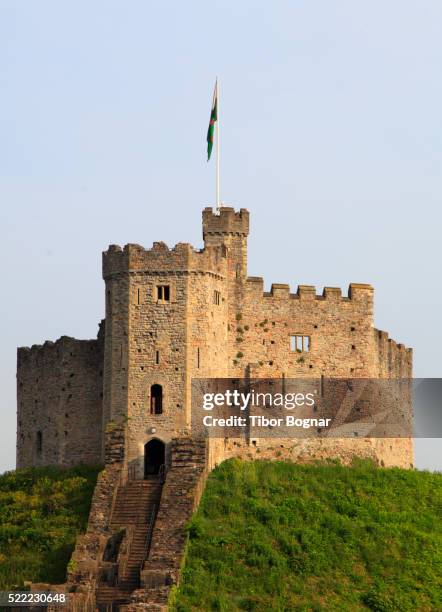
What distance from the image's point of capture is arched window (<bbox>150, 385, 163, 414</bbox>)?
75812mm

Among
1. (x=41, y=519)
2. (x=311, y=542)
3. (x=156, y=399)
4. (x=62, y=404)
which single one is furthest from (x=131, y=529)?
(x=62, y=404)

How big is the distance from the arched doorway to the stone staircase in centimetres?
98

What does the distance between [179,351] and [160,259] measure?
4.02m

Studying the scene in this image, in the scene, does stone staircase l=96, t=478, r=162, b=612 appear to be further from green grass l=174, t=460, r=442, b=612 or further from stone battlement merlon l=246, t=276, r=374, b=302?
stone battlement merlon l=246, t=276, r=374, b=302

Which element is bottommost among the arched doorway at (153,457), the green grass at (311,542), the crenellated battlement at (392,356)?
the green grass at (311,542)

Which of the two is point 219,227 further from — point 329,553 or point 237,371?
point 329,553

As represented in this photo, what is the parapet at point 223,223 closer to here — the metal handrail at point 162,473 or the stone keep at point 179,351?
the stone keep at point 179,351

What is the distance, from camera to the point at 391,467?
83312 millimetres

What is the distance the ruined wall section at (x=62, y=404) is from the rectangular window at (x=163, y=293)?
559 centimetres

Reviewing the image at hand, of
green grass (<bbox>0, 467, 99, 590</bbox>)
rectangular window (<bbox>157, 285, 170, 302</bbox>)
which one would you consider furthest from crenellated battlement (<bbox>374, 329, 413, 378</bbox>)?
green grass (<bbox>0, 467, 99, 590</bbox>)

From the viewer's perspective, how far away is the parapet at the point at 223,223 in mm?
82062

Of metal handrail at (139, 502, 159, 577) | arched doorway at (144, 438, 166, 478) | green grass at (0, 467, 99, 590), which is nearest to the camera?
metal handrail at (139, 502, 159, 577)

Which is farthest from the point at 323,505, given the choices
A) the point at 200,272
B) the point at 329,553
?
the point at 200,272

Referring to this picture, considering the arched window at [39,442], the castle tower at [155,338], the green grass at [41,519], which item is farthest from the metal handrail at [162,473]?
the arched window at [39,442]
